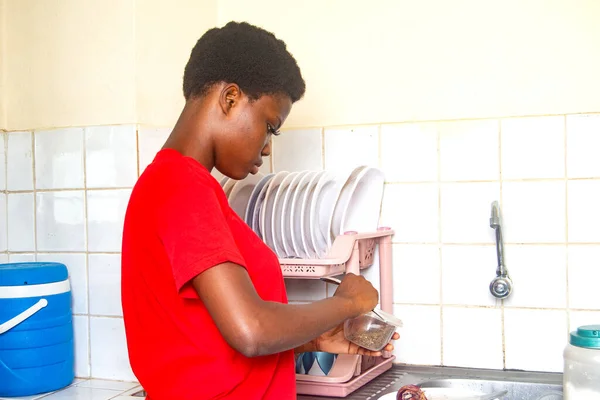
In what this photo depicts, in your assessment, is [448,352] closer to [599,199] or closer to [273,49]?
[599,199]

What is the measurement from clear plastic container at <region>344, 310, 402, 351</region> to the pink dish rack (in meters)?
0.16

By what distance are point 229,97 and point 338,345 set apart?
0.57m

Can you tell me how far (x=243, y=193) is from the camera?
180 centimetres

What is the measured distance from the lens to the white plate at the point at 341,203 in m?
1.65

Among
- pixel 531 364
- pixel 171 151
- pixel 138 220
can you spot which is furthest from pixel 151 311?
pixel 531 364

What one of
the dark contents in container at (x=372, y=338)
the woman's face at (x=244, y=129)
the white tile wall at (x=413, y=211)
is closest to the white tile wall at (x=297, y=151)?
the white tile wall at (x=413, y=211)

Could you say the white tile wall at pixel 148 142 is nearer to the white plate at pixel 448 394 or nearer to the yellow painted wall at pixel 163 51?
the yellow painted wall at pixel 163 51

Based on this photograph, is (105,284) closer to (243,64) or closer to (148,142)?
(148,142)

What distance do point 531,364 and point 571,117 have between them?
2.07 feet

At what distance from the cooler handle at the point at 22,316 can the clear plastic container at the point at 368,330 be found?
2.65ft

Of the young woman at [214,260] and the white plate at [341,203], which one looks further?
the white plate at [341,203]

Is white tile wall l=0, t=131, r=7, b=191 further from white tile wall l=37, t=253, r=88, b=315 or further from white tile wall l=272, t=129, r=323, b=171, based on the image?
white tile wall l=272, t=129, r=323, b=171

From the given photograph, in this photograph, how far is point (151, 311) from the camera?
0.96 metres

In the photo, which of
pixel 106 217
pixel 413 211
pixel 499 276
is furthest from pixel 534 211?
pixel 106 217
